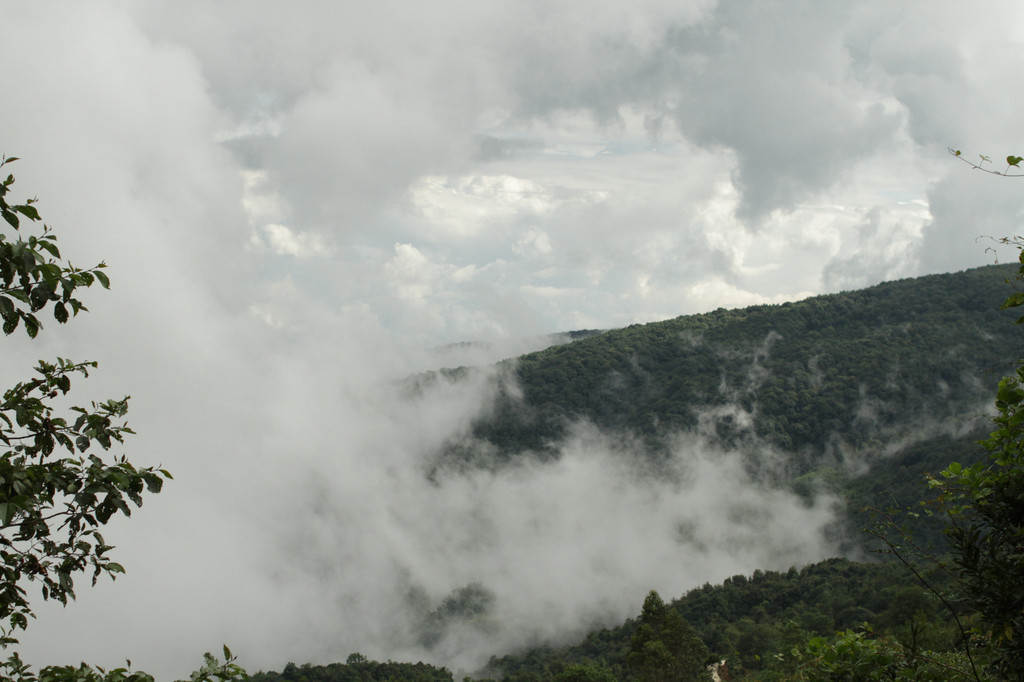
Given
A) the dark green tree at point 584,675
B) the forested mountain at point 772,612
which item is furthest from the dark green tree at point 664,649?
the forested mountain at point 772,612

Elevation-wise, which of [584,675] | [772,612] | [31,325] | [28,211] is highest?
[28,211]

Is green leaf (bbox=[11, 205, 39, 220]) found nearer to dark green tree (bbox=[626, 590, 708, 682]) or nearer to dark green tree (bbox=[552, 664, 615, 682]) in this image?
dark green tree (bbox=[626, 590, 708, 682])

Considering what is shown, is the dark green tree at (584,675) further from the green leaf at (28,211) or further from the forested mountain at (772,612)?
the green leaf at (28,211)

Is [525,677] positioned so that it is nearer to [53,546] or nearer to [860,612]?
[860,612]

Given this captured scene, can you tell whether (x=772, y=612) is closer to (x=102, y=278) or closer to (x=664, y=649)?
(x=664, y=649)

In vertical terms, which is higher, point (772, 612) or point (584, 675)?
point (772, 612)

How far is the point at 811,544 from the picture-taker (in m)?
190

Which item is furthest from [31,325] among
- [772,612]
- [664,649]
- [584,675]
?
[772,612]

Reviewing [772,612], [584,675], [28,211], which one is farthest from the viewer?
[772,612]

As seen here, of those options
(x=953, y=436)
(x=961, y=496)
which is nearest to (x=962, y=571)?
(x=961, y=496)

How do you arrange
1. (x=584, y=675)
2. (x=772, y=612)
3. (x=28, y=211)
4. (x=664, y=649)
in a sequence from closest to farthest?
1. (x=28, y=211)
2. (x=664, y=649)
3. (x=584, y=675)
4. (x=772, y=612)

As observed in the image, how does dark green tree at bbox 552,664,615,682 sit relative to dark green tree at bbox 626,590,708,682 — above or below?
below

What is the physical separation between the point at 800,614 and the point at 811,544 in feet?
340

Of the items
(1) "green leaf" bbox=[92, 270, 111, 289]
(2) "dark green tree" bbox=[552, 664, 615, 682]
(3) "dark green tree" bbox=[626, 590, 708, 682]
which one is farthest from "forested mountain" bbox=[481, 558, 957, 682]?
(1) "green leaf" bbox=[92, 270, 111, 289]
